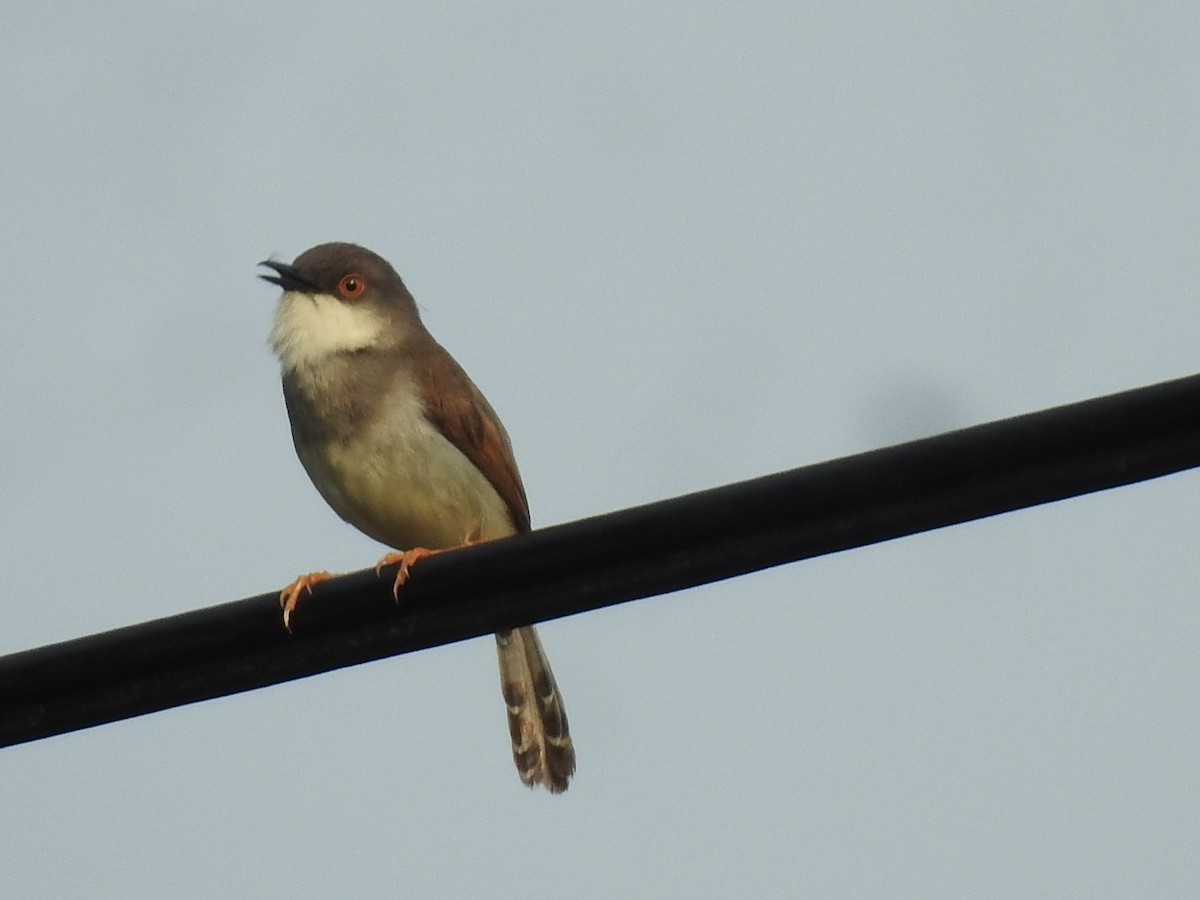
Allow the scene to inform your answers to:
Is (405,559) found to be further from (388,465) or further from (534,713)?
(534,713)

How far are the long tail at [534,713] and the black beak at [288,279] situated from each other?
1.96m

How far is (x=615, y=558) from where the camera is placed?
4461 millimetres

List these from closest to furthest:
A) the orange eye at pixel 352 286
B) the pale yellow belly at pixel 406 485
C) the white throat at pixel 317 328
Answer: the pale yellow belly at pixel 406 485
the white throat at pixel 317 328
the orange eye at pixel 352 286

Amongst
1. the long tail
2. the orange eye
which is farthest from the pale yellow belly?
the orange eye

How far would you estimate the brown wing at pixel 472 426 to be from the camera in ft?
28.1

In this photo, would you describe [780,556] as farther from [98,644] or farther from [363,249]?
[363,249]

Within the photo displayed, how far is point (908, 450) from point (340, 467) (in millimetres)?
4605

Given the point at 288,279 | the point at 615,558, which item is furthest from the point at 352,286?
the point at 615,558

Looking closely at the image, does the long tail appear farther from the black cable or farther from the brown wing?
the black cable

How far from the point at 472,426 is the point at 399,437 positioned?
39cm

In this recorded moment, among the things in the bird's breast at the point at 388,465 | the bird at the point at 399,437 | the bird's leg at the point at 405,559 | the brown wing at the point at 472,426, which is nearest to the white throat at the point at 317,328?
the bird at the point at 399,437

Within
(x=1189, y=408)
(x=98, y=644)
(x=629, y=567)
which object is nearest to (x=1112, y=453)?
(x=1189, y=408)

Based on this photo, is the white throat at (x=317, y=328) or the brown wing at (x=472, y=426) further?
the white throat at (x=317, y=328)

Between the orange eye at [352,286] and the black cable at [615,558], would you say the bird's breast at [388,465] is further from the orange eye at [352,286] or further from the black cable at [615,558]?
the black cable at [615,558]
